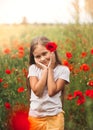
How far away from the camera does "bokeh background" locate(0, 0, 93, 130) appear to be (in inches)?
106

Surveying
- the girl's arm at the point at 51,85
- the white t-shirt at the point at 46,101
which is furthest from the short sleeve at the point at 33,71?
the girl's arm at the point at 51,85

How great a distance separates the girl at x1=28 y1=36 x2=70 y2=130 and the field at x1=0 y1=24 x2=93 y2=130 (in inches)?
10.5

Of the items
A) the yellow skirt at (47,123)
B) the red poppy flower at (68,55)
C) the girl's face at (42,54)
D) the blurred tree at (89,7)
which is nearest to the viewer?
the yellow skirt at (47,123)

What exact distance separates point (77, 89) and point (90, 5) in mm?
553

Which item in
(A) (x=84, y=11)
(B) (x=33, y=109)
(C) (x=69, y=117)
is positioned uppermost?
(A) (x=84, y=11)

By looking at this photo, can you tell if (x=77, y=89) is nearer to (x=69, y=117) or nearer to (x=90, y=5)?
(x=69, y=117)

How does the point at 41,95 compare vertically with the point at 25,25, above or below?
below

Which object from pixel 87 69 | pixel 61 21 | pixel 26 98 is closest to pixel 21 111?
pixel 26 98

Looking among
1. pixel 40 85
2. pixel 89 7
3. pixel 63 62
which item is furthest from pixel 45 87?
pixel 89 7

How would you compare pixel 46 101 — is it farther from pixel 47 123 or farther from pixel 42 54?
pixel 42 54

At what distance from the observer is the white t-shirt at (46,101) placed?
2.26 metres

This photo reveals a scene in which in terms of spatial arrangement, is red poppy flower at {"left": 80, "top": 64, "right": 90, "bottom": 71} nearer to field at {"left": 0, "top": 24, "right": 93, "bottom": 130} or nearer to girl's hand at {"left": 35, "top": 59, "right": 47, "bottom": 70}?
field at {"left": 0, "top": 24, "right": 93, "bottom": 130}

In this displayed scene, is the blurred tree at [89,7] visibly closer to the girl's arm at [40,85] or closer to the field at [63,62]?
the field at [63,62]

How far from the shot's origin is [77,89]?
9.03ft
